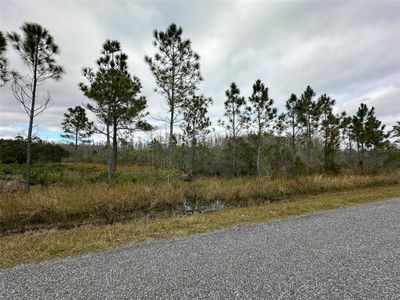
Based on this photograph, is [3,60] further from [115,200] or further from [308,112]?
[308,112]

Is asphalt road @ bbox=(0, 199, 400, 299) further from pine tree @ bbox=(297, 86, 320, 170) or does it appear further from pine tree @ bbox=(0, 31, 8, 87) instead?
pine tree @ bbox=(297, 86, 320, 170)

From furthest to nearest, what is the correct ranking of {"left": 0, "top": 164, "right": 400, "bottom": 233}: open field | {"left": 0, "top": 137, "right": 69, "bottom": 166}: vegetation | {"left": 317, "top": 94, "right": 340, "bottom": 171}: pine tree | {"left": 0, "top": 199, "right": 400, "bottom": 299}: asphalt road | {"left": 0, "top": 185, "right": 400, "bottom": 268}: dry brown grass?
{"left": 0, "top": 137, "right": 69, "bottom": 166}: vegetation → {"left": 317, "top": 94, "right": 340, "bottom": 171}: pine tree → {"left": 0, "top": 164, "right": 400, "bottom": 233}: open field → {"left": 0, "top": 185, "right": 400, "bottom": 268}: dry brown grass → {"left": 0, "top": 199, "right": 400, "bottom": 299}: asphalt road

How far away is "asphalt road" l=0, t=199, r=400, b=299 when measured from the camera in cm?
278

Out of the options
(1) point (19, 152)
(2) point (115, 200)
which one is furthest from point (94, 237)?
(1) point (19, 152)

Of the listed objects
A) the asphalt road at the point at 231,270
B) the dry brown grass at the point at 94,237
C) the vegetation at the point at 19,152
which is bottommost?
the dry brown grass at the point at 94,237

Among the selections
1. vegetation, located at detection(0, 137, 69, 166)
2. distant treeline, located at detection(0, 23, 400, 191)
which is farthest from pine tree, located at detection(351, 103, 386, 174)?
vegetation, located at detection(0, 137, 69, 166)

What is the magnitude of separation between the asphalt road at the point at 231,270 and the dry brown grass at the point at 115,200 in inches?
156

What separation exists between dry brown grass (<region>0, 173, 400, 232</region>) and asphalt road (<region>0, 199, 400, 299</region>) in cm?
396

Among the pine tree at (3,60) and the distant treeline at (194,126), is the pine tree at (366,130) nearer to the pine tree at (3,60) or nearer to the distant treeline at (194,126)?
the distant treeline at (194,126)

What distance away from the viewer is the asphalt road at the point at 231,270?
278 cm

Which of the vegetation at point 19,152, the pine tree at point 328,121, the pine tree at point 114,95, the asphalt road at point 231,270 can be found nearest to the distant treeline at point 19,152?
the vegetation at point 19,152

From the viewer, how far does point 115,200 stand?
28.0ft

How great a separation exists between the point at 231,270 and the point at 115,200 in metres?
6.37

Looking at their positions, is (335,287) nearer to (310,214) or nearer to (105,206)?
(310,214)
